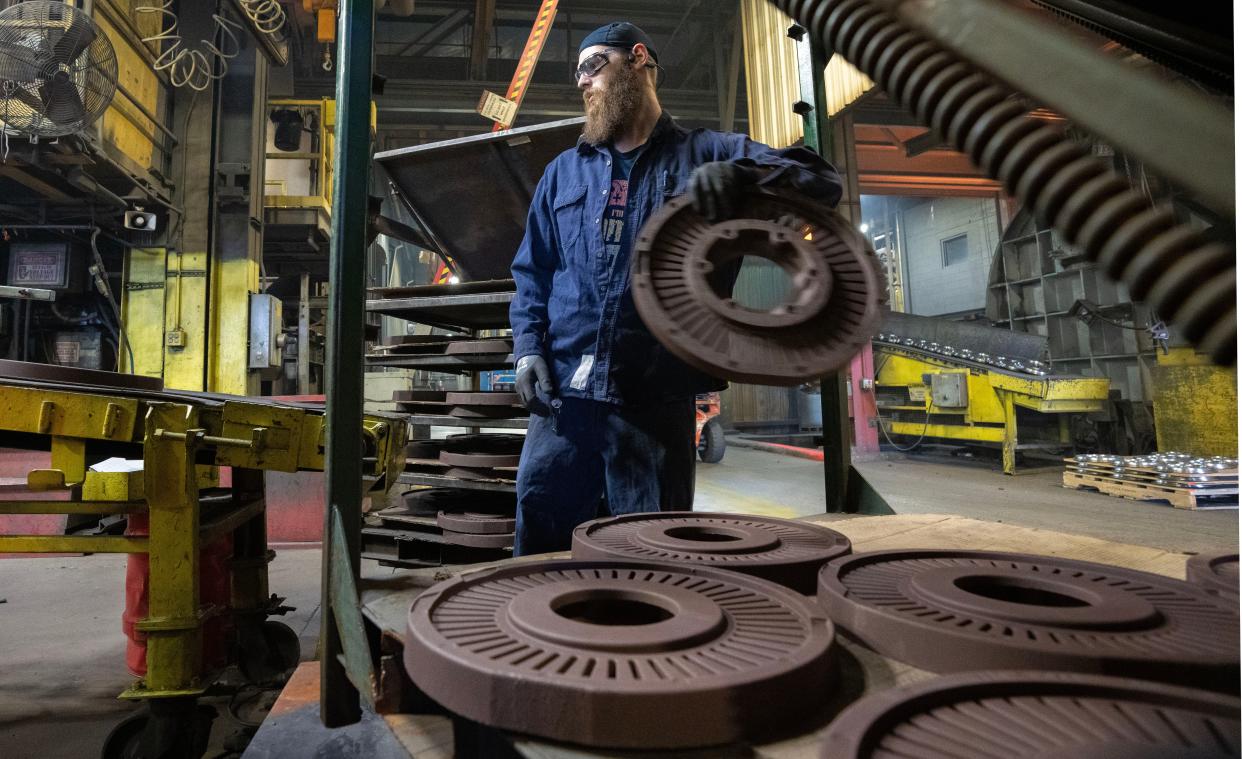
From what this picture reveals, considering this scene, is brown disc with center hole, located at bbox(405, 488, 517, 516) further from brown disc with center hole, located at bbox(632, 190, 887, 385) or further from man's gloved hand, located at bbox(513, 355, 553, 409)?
brown disc with center hole, located at bbox(632, 190, 887, 385)

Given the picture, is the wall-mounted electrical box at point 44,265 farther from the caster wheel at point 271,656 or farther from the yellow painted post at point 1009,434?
the yellow painted post at point 1009,434

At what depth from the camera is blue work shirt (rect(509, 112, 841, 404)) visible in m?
1.99

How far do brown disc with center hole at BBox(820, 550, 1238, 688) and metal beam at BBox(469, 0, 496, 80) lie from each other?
7.95m

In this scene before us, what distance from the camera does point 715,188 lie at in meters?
1.39

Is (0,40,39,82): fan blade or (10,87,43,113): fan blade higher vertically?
(0,40,39,82): fan blade

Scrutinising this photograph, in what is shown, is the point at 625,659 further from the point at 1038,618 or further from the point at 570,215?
the point at 570,215

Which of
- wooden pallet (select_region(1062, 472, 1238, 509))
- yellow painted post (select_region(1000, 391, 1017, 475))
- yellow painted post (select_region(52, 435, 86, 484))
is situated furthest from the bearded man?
yellow painted post (select_region(1000, 391, 1017, 475))

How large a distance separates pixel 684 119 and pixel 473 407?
25.8 ft

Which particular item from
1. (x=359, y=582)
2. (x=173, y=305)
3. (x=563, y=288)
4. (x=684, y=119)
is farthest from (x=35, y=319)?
(x=684, y=119)

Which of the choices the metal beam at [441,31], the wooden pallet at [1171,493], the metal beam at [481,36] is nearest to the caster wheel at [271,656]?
the wooden pallet at [1171,493]

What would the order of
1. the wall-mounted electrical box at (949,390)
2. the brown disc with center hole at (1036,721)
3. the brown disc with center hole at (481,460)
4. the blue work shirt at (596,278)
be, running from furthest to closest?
the wall-mounted electrical box at (949,390) < the brown disc with center hole at (481,460) < the blue work shirt at (596,278) < the brown disc with center hole at (1036,721)

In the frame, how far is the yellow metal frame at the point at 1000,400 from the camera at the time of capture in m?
6.38

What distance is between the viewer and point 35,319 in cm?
522

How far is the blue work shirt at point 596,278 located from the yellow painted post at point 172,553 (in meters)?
1.12
